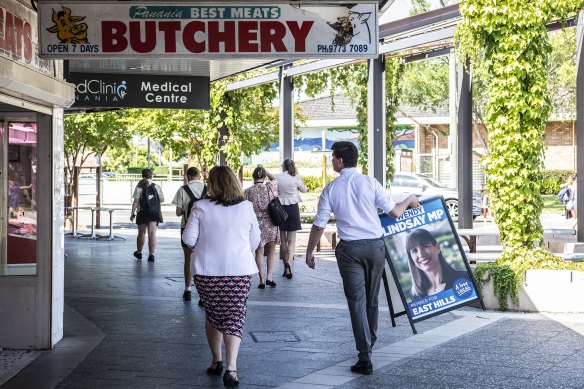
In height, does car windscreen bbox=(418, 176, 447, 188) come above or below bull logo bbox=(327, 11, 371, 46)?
below

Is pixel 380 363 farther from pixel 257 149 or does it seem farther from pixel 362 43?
pixel 257 149

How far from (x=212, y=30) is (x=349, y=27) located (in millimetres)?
1140

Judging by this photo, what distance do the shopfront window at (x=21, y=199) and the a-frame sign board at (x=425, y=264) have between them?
130 inches

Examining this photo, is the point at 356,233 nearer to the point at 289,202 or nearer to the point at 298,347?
the point at 298,347

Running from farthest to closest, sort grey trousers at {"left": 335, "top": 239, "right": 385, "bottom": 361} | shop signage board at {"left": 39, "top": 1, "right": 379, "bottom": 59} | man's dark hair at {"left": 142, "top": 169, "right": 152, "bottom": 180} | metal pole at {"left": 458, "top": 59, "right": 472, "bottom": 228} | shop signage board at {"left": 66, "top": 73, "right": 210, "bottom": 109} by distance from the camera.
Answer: man's dark hair at {"left": 142, "top": 169, "right": 152, "bottom": 180} → metal pole at {"left": 458, "top": 59, "right": 472, "bottom": 228} → shop signage board at {"left": 66, "top": 73, "right": 210, "bottom": 109} → shop signage board at {"left": 39, "top": 1, "right": 379, "bottom": 59} → grey trousers at {"left": 335, "top": 239, "right": 385, "bottom": 361}

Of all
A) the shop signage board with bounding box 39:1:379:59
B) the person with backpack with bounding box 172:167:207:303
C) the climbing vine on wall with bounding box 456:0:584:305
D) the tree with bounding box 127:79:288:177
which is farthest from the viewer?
the tree with bounding box 127:79:288:177

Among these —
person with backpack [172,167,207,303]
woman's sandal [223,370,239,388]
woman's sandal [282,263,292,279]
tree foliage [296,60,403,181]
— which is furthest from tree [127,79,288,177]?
woman's sandal [223,370,239,388]

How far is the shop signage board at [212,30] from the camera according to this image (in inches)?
312

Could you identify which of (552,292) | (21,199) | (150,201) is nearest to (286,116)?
(150,201)

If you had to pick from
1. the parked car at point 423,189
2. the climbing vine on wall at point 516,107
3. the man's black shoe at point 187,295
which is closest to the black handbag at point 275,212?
the man's black shoe at point 187,295

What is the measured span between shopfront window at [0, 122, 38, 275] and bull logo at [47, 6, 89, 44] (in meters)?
1.25

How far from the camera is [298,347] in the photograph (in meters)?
8.80

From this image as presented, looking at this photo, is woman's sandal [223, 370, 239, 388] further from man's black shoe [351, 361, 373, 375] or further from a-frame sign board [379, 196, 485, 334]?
a-frame sign board [379, 196, 485, 334]

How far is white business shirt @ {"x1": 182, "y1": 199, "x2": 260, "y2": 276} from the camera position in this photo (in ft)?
24.0
